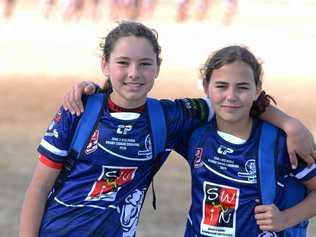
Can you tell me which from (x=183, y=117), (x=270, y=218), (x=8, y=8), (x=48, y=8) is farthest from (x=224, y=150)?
(x=8, y=8)

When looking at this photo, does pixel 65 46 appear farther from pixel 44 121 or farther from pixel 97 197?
pixel 97 197

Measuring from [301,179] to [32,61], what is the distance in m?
11.5

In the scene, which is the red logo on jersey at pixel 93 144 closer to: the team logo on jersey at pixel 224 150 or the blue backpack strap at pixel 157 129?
the blue backpack strap at pixel 157 129

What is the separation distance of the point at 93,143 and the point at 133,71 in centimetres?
32

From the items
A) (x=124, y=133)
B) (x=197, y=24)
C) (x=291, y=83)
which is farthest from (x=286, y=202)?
(x=197, y=24)

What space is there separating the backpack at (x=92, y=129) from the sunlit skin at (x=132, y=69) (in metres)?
0.07

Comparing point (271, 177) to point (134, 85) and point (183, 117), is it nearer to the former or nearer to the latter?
point (183, 117)

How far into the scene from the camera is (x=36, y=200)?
2.99 metres

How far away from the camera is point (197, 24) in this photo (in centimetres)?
2036

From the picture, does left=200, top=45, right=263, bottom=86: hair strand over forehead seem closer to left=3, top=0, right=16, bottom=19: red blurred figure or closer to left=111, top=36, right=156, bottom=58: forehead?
left=111, top=36, right=156, bottom=58: forehead

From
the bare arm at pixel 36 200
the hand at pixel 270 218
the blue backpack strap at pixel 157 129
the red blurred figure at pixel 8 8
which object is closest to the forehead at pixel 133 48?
the blue backpack strap at pixel 157 129

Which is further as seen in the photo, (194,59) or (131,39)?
(194,59)

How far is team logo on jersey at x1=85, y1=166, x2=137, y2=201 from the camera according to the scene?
3.00 meters

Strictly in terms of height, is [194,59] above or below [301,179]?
below
